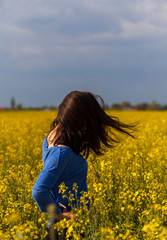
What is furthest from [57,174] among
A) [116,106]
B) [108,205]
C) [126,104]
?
[126,104]

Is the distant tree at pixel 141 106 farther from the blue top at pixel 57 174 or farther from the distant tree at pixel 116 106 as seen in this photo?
the blue top at pixel 57 174

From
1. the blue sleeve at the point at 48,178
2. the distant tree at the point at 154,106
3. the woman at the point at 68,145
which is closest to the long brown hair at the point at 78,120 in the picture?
the woman at the point at 68,145

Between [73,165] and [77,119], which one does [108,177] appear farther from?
[77,119]

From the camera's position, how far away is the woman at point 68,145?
2.13 metres

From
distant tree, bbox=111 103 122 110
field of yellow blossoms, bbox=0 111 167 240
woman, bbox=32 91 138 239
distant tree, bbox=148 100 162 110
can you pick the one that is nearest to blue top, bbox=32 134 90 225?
woman, bbox=32 91 138 239

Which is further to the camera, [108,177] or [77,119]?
[108,177]

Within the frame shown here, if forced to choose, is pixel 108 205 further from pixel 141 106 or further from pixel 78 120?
pixel 141 106

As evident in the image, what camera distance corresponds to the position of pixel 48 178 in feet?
6.91

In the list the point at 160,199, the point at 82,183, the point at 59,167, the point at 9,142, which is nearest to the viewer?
the point at 59,167

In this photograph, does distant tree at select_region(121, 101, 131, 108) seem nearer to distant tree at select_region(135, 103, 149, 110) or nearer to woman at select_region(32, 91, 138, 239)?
distant tree at select_region(135, 103, 149, 110)

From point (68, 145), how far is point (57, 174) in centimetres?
27

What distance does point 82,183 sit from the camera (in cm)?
258

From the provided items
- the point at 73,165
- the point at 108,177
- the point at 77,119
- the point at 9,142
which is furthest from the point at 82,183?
the point at 9,142

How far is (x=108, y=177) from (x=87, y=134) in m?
1.17
